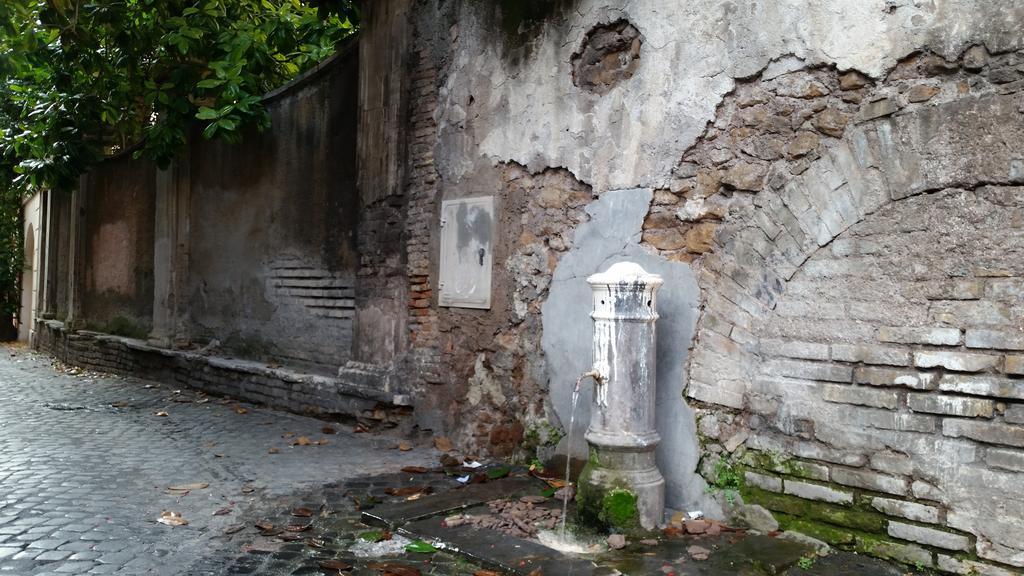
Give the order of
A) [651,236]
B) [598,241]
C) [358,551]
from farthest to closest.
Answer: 1. [598,241]
2. [651,236]
3. [358,551]

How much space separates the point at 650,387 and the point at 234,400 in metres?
5.71

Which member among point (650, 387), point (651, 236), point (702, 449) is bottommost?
point (702, 449)

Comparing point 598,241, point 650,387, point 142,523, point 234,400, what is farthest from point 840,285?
point 234,400

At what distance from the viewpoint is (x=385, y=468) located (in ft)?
18.1

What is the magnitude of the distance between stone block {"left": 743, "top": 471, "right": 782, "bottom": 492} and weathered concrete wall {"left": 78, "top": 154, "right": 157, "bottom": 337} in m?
9.21

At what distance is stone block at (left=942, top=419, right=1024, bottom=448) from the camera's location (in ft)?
10.5

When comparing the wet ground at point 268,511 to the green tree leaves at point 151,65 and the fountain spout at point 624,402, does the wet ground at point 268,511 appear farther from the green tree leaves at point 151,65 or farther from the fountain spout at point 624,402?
the green tree leaves at point 151,65

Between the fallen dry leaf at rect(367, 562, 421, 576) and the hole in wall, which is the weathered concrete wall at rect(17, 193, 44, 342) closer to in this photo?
the hole in wall

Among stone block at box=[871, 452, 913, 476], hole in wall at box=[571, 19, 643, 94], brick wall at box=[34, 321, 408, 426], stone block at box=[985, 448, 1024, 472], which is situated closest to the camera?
stone block at box=[985, 448, 1024, 472]

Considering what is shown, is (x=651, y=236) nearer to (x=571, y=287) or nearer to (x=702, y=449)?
(x=571, y=287)

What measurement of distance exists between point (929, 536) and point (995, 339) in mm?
899

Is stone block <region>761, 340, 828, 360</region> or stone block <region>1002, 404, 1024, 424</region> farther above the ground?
stone block <region>761, 340, 828, 360</region>

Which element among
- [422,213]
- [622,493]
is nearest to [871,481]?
[622,493]

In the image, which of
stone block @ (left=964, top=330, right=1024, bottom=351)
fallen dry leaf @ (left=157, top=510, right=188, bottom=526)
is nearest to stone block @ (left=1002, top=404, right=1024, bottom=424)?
→ stone block @ (left=964, top=330, right=1024, bottom=351)
